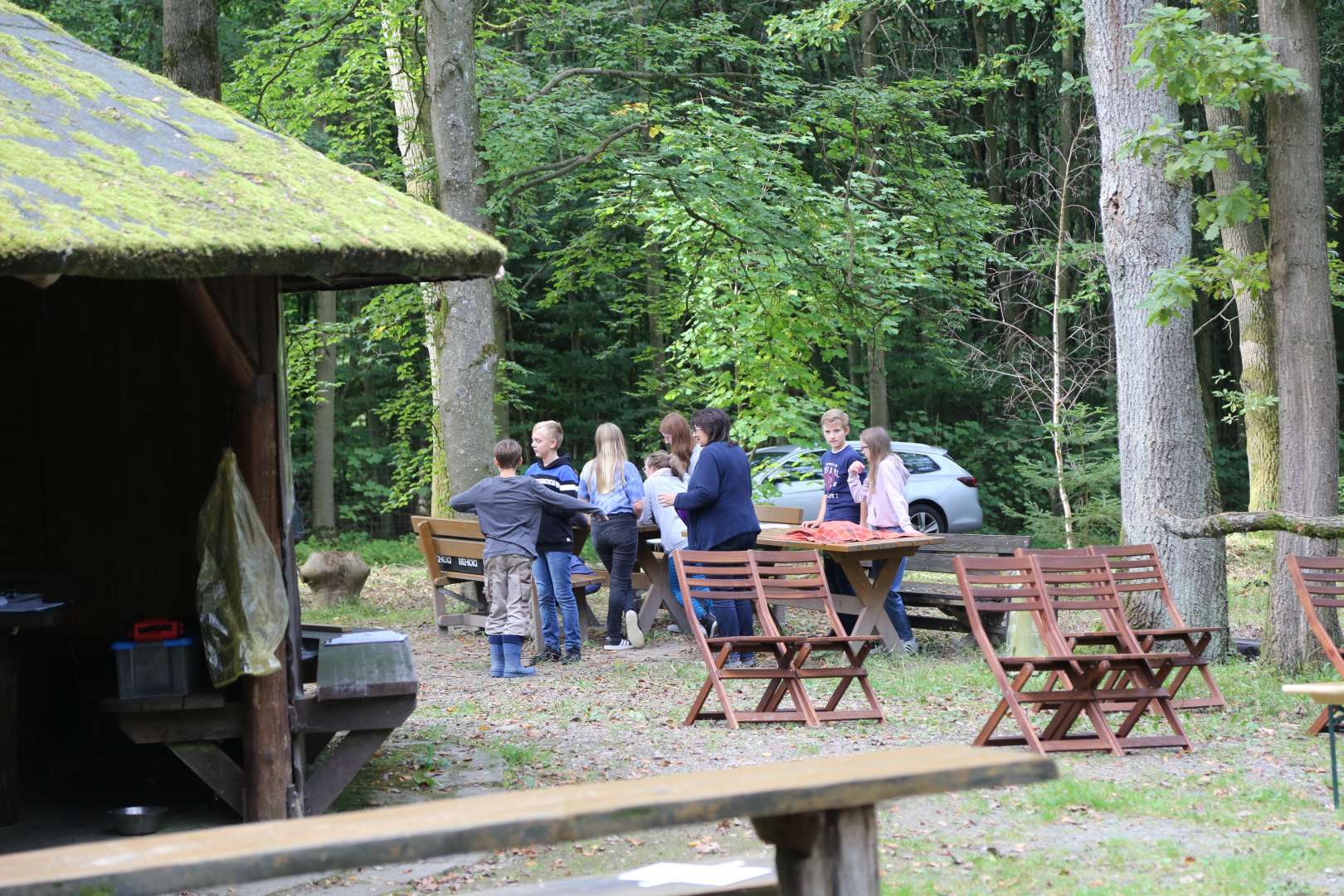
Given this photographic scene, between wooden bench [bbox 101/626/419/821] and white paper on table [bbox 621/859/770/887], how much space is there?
2359 mm

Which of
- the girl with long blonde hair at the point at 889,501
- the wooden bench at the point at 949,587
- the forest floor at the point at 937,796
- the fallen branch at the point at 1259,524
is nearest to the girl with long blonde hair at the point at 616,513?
the forest floor at the point at 937,796

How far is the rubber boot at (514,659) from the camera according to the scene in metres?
10.2

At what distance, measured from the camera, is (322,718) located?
641cm

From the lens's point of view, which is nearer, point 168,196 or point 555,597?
point 168,196

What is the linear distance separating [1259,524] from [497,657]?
5289 mm

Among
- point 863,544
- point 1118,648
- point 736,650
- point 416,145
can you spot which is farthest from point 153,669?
point 416,145

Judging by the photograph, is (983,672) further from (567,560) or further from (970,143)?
(970,143)

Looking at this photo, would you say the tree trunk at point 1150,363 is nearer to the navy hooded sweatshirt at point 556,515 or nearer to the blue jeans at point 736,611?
the blue jeans at point 736,611

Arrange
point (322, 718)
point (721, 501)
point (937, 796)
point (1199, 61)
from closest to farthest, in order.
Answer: point (322, 718) → point (937, 796) → point (1199, 61) → point (721, 501)

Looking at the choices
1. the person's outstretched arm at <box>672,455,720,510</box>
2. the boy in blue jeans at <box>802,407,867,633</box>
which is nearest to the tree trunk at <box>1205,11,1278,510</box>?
the boy in blue jeans at <box>802,407,867,633</box>

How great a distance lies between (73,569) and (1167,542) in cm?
743

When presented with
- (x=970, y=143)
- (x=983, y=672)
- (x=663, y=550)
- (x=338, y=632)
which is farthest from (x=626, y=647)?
(x=970, y=143)

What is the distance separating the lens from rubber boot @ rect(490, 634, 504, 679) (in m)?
10.2

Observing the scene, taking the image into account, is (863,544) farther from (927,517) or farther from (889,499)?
(927,517)
